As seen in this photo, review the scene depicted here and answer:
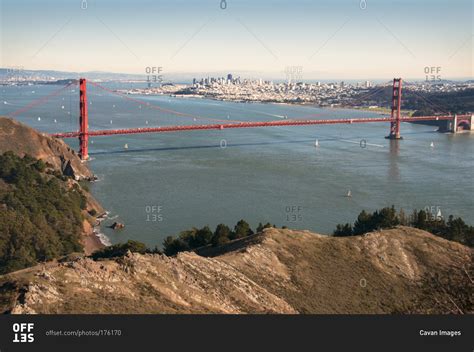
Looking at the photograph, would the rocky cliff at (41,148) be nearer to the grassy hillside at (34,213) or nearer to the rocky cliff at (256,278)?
the grassy hillside at (34,213)

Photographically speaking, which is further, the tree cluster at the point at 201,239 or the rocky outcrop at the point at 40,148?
the rocky outcrop at the point at 40,148

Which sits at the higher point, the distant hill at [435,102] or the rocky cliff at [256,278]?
the distant hill at [435,102]

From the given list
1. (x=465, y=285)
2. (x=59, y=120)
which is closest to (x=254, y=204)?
(x=465, y=285)

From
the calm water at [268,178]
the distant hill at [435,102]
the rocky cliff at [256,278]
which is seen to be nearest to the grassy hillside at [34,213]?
the calm water at [268,178]

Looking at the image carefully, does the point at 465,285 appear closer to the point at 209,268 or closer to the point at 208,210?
the point at 209,268
